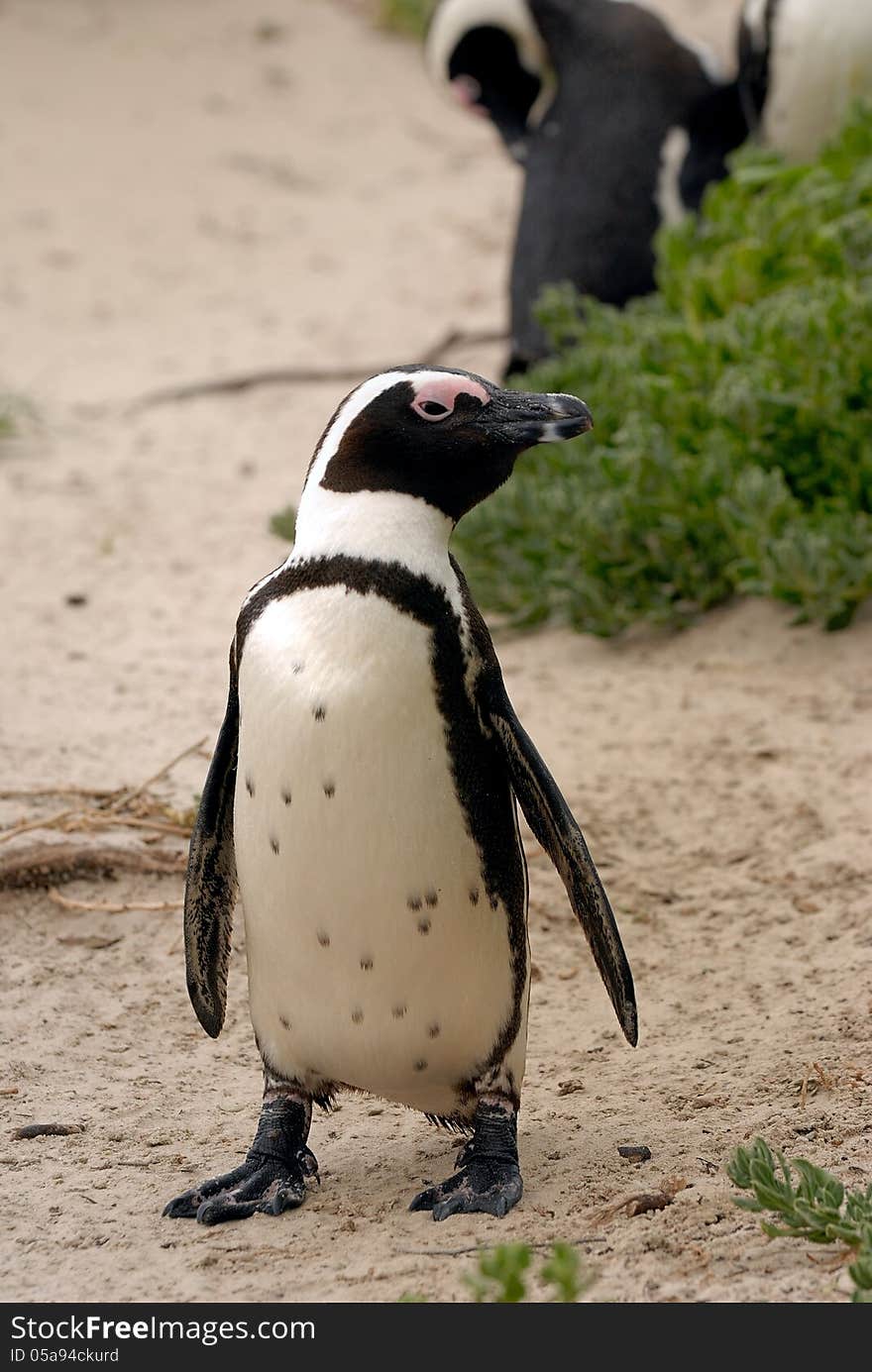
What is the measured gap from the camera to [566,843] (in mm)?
2176

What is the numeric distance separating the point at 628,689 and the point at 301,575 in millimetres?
1985

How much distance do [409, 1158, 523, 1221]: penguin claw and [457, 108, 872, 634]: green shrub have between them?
74.8 inches

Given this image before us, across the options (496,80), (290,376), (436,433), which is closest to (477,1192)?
(436,433)

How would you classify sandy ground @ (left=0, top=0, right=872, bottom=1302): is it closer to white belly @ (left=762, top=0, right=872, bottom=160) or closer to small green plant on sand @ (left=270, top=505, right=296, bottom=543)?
small green plant on sand @ (left=270, top=505, right=296, bottom=543)

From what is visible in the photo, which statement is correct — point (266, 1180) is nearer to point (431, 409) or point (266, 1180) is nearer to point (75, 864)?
point (431, 409)

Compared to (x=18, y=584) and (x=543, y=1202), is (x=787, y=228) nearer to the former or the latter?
(x=18, y=584)

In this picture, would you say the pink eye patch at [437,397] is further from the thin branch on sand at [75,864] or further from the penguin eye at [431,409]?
the thin branch on sand at [75,864]

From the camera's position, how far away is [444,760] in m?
2.08

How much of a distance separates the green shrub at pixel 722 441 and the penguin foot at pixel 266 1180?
1925 mm

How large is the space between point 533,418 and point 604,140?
3.96 meters

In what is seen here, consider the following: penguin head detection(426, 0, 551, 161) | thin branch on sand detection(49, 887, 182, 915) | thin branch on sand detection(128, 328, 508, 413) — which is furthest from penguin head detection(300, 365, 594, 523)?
thin branch on sand detection(128, 328, 508, 413)

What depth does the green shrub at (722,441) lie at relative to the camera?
12.7ft

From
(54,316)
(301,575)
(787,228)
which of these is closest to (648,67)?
(787,228)

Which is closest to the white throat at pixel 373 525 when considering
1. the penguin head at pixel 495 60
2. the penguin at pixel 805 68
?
the penguin at pixel 805 68
